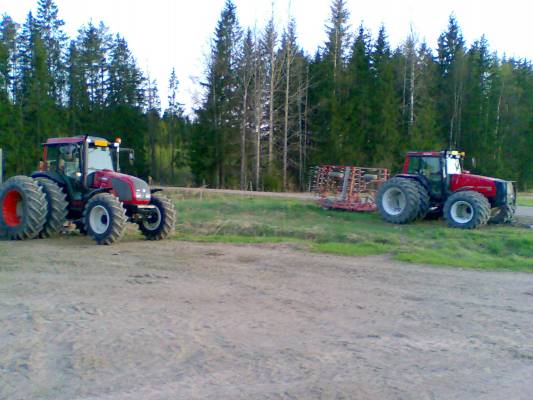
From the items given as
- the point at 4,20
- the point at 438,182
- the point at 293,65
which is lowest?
the point at 438,182

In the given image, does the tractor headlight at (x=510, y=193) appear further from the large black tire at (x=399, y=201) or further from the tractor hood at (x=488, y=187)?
the large black tire at (x=399, y=201)

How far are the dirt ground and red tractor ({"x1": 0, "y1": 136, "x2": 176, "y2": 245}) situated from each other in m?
2.68

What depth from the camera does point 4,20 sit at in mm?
52344

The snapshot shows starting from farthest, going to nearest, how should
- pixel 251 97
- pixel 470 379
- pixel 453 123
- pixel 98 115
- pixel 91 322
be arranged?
1. pixel 98 115
2. pixel 453 123
3. pixel 251 97
4. pixel 91 322
5. pixel 470 379

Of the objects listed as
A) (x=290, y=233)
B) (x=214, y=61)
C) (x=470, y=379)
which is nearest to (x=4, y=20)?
(x=214, y=61)

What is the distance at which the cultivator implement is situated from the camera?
73.2 ft

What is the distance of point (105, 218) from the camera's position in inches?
588

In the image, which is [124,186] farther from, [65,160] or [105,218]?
[65,160]

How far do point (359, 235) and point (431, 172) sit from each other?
4638 millimetres

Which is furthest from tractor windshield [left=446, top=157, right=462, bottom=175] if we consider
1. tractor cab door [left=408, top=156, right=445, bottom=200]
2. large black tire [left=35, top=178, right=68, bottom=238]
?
large black tire [left=35, top=178, right=68, bottom=238]

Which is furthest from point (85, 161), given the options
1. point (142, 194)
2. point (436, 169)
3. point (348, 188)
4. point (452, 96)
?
point (452, 96)

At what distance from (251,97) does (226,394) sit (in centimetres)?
4128

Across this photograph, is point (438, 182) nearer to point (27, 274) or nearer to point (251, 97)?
point (27, 274)

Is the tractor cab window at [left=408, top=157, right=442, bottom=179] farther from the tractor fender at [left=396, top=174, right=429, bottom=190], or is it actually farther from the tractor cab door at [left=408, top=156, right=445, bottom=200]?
the tractor fender at [left=396, top=174, right=429, bottom=190]
